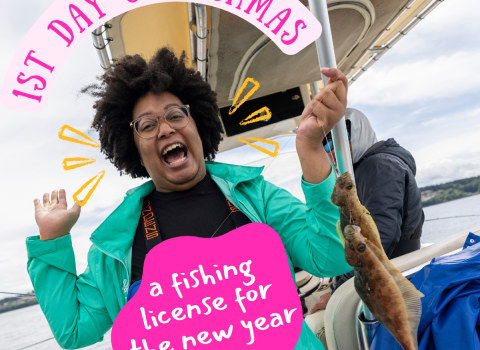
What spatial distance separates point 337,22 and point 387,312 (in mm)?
2260

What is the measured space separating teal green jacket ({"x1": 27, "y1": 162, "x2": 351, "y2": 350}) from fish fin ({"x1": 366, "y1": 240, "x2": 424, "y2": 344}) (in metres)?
0.35

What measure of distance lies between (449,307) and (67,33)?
1.72 metres

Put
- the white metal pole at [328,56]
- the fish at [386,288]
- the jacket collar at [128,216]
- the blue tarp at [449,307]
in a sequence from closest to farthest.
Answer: the fish at [386,288] < the white metal pole at [328,56] < the blue tarp at [449,307] < the jacket collar at [128,216]

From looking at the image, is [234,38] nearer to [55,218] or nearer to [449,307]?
[55,218]

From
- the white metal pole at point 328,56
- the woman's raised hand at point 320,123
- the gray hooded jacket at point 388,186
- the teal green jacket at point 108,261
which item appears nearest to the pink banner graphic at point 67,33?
the white metal pole at point 328,56

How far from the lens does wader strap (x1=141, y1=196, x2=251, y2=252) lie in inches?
53.1

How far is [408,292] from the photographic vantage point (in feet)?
2.67

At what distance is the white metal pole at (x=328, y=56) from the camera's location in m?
1.08

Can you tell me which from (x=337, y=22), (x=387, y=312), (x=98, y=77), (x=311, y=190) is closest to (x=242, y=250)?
(x=311, y=190)

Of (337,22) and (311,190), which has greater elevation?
(337,22)

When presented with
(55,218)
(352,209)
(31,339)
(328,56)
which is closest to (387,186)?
(328,56)

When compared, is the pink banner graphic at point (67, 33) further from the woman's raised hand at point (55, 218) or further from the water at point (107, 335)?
the water at point (107, 335)

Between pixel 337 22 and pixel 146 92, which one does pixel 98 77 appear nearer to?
pixel 146 92

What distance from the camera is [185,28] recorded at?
2631 millimetres
